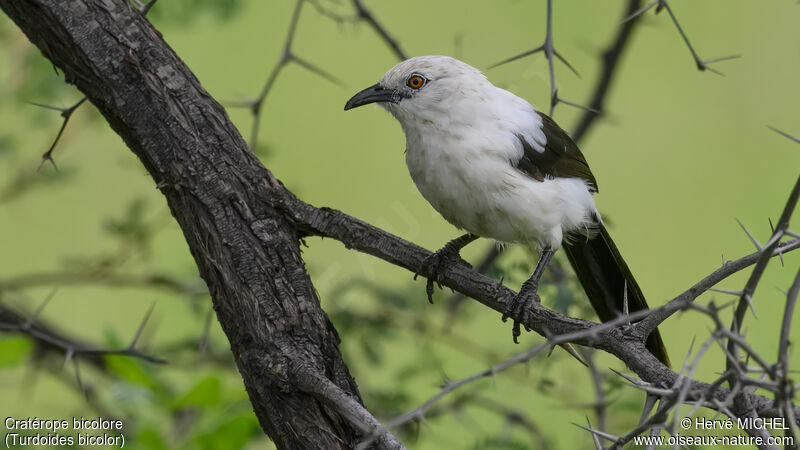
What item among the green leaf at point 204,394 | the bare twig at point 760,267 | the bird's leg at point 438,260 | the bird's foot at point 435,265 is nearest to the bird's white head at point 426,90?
the bird's leg at point 438,260

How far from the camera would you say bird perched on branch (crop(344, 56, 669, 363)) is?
9.79 ft

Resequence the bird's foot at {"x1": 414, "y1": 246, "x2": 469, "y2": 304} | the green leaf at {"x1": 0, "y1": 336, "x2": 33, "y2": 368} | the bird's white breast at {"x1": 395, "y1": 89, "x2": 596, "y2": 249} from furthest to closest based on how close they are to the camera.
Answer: the bird's white breast at {"x1": 395, "y1": 89, "x2": 596, "y2": 249}
the green leaf at {"x1": 0, "y1": 336, "x2": 33, "y2": 368}
the bird's foot at {"x1": 414, "y1": 246, "x2": 469, "y2": 304}

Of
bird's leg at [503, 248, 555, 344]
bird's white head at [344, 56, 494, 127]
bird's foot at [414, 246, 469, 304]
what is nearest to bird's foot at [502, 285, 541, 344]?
bird's leg at [503, 248, 555, 344]

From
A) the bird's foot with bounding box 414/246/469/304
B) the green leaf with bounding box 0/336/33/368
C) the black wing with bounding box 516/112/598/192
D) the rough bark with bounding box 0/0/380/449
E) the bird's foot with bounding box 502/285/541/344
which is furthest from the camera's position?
the black wing with bounding box 516/112/598/192

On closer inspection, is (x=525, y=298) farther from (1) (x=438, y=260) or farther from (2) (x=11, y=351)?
(2) (x=11, y=351)

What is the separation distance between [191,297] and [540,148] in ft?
7.80

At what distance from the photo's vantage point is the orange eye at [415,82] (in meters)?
3.27

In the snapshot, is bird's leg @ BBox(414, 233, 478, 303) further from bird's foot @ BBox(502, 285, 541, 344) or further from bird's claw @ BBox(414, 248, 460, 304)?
bird's foot @ BBox(502, 285, 541, 344)

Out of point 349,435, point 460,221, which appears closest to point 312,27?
point 460,221

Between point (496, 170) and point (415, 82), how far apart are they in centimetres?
59

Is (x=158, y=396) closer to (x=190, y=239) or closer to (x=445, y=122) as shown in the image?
(x=190, y=239)

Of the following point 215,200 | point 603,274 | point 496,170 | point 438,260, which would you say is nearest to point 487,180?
point 496,170

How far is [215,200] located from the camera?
2.48m

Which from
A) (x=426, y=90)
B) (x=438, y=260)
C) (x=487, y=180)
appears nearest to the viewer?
(x=438, y=260)
